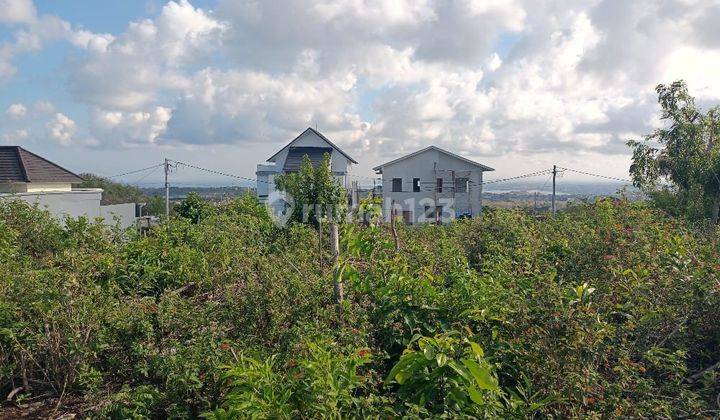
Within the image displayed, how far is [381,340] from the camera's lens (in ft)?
11.1

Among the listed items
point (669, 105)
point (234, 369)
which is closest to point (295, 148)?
point (669, 105)

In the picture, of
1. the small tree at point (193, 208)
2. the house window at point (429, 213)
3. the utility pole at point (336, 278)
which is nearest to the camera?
the utility pole at point (336, 278)

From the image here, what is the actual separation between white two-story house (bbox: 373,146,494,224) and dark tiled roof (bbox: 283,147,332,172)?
3.43 meters

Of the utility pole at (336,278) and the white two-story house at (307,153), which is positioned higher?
the white two-story house at (307,153)

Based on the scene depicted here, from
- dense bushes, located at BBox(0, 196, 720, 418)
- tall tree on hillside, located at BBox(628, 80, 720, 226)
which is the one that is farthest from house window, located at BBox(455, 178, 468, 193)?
dense bushes, located at BBox(0, 196, 720, 418)

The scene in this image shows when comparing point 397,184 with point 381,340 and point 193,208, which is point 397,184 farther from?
point 381,340

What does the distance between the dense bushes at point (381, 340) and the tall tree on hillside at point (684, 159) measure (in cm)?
731

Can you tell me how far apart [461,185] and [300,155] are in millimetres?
8719

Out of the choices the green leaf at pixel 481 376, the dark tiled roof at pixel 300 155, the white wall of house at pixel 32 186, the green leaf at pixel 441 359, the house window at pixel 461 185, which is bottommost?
the green leaf at pixel 481 376

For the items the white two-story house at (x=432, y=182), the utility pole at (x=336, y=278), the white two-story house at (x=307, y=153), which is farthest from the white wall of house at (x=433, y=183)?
the utility pole at (x=336, y=278)

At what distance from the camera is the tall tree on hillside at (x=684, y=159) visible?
1091cm

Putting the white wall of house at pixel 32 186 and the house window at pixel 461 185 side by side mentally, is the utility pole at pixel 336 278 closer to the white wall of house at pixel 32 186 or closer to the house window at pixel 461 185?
the white wall of house at pixel 32 186

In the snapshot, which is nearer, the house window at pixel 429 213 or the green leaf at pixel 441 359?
the green leaf at pixel 441 359

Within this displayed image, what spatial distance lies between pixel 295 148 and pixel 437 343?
2456 centimetres
